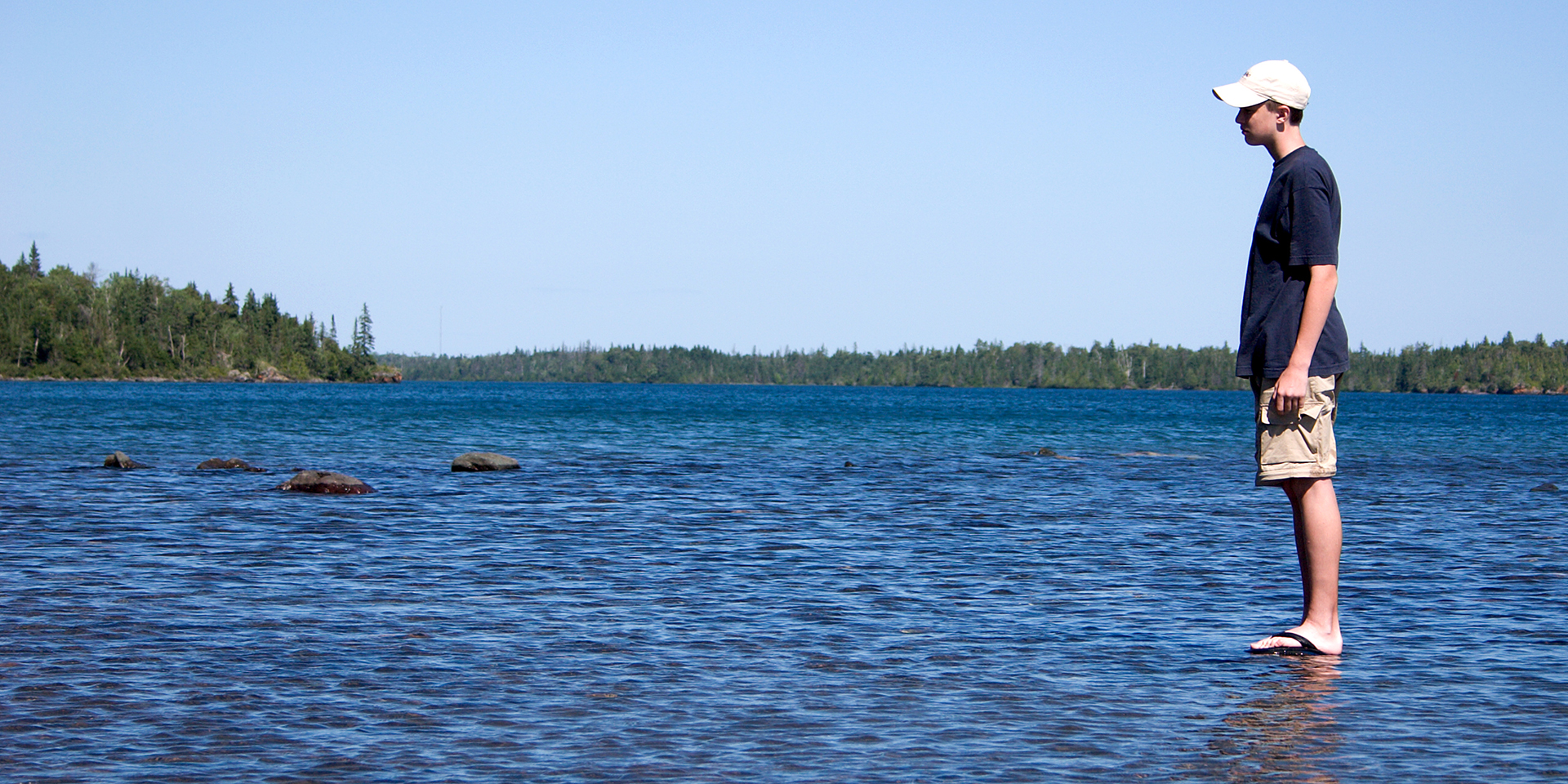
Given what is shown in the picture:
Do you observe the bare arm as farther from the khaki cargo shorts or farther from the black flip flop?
the black flip flop

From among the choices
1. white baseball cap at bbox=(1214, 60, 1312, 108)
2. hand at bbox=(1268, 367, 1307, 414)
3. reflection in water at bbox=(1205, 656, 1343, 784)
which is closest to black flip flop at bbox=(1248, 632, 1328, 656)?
reflection in water at bbox=(1205, 656, 1343, 784)

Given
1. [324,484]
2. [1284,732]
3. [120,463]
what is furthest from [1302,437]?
[120,463]

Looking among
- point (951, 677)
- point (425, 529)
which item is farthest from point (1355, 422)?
point (951, 677)

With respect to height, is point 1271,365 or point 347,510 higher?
point 1271,365

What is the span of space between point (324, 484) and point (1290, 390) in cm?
1713

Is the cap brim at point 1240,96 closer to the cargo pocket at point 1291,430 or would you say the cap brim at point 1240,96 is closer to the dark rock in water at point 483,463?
the cargo pocket at point 1291,430

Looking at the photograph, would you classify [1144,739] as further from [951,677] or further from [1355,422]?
[1355,422]

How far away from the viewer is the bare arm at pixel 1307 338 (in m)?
6.71

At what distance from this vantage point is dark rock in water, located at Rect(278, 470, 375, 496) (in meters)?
20.9

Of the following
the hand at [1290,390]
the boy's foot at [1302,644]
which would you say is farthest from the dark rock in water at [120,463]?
the hand at [1290,390]

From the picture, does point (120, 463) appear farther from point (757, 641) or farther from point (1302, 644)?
point (1302, 644)

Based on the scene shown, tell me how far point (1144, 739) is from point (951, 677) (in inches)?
58.7

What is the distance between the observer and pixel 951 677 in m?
6.99

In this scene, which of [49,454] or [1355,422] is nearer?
[49,454]
